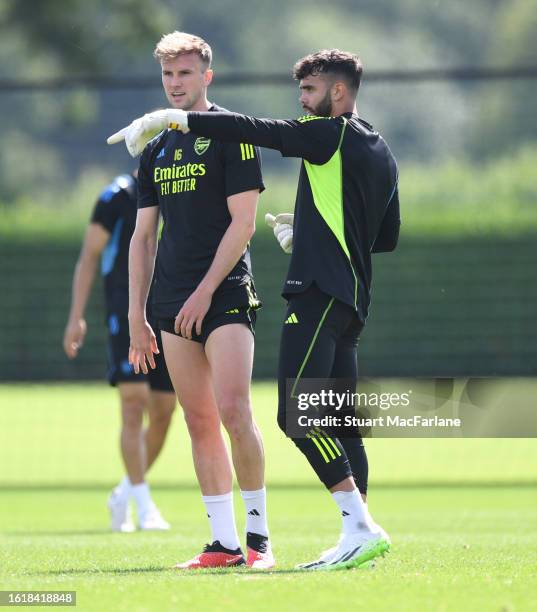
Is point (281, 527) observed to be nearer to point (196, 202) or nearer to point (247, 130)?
point (196, 202)

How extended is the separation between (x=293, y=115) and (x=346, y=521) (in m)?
14.9

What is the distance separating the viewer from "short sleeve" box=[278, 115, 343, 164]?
597 cm

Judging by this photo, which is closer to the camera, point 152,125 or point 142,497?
point 152,125

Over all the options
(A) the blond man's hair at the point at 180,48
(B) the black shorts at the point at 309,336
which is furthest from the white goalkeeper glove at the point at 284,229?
(A) the blond man's hair at the point at 180,48

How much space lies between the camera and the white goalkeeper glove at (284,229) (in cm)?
659

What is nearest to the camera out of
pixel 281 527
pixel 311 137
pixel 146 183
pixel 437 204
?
pixel 311 137

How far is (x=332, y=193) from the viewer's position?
20.1ft

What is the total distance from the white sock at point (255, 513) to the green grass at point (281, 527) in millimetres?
214

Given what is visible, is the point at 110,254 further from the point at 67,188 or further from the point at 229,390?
the point at 67,188

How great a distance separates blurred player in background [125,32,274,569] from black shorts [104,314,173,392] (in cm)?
275

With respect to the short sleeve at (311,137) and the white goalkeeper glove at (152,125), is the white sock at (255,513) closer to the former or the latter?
the short sleeve at (311,137)

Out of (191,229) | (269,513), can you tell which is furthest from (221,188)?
(269,513)

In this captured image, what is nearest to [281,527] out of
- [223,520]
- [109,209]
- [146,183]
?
[109,209]

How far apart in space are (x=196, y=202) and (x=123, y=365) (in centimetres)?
316
